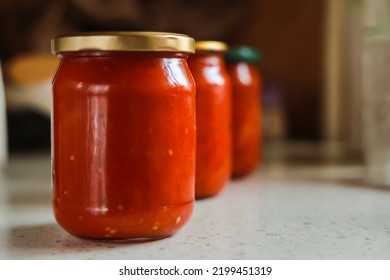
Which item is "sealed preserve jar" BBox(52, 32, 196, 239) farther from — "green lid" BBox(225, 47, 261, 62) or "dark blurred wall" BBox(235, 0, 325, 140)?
"dark blurred wall" BBox(235, 0, 325, 140)

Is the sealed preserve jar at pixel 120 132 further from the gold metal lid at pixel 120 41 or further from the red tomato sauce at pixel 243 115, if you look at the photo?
the red tomato sauce at pixel 243 115

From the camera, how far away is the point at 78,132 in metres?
0.61

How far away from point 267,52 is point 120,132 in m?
1.15

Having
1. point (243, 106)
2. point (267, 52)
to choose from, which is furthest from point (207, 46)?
point (267, 52)

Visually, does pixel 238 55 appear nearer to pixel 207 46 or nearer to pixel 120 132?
pixel 207 46

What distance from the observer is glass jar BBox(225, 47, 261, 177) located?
1.00 m

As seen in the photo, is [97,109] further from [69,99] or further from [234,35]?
[234,35]

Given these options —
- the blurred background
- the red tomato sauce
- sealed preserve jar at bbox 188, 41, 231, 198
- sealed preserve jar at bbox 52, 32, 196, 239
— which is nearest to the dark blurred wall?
the blurred background

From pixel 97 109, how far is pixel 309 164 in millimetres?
666

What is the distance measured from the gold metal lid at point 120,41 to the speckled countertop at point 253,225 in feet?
0.63

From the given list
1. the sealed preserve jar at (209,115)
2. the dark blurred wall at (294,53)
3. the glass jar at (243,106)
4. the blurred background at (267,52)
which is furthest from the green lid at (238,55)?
the dark blurred wall at (294,53)

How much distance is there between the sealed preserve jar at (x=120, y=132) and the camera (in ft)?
1.94

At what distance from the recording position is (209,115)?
83cm
